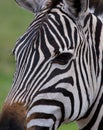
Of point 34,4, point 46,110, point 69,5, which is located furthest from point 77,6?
point 46,110

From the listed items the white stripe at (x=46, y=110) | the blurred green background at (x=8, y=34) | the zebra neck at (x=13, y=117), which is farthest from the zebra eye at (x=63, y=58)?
the blurred green background at (x=8, y=34)

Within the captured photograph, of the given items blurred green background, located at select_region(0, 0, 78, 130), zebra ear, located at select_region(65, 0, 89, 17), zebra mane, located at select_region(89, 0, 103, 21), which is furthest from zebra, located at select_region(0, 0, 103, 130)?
blurred green background, located at select_region(0, 0, 78, 130)

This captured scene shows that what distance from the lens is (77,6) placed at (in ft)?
20.0

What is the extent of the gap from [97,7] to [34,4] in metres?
0.62

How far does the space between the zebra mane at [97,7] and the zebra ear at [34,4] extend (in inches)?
20.1

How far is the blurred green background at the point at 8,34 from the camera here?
1975 cm

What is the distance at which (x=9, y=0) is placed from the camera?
3064 centimetres

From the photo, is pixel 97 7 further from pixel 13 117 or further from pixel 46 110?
pixel 13 117

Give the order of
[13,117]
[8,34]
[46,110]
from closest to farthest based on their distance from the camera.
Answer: [13,117] → [46,110] → [8,34]

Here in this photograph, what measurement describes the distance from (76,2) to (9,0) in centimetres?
2477

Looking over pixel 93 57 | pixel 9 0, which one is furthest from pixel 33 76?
pixel 9 0

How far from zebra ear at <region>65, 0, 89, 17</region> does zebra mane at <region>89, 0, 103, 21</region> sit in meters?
0.49

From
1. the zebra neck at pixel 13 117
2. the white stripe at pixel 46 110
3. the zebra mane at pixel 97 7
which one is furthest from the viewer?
the zebra mane at pixel 97 7

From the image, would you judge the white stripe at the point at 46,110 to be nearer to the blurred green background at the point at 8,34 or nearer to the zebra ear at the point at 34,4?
the zebra ear at the point at 34,4
